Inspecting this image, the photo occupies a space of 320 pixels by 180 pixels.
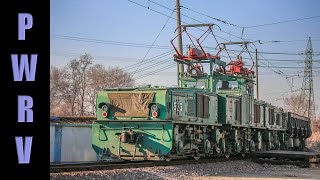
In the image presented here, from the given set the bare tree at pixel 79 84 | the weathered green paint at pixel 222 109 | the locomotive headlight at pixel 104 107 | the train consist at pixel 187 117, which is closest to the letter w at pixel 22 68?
the train consist at pixel 187 117

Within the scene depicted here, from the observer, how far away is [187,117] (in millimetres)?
15039

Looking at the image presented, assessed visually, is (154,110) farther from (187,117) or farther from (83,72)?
(83,72)

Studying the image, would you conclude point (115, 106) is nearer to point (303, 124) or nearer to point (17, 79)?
point (17, 79)

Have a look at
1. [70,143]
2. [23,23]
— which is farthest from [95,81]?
[23,23]

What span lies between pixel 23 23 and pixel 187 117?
881cm

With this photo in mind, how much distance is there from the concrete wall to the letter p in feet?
37.4

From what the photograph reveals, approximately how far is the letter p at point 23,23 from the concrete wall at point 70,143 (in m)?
11.4

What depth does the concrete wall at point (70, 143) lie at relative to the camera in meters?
18.0

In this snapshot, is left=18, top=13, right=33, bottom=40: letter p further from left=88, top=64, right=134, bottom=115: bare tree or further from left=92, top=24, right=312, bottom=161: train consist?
left=88, top=64, right=134, bottom=115: bare tree

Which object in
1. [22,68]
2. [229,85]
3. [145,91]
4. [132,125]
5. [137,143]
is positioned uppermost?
[229,85]

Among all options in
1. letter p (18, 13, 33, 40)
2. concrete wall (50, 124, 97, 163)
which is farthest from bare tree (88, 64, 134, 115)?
letter p (18, 13, 33, 40)

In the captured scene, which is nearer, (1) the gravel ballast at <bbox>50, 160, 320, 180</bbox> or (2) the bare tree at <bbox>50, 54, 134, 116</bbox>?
(1) the gravel ballast at <bbox>50, 160, 320, 180</bbox>

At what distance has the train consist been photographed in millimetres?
13969

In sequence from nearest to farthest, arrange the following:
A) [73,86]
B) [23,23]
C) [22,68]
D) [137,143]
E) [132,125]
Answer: [22,68]
[23,23]
[137,143]
[132,125]
[73,86]
